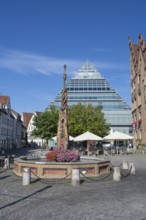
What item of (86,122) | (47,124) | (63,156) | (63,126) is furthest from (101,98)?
(63,156)

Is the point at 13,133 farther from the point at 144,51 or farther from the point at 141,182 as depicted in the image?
the point at 141,182

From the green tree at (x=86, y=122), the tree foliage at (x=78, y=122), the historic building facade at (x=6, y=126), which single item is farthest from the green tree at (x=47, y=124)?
the historic building facade at (x=6, y=126)

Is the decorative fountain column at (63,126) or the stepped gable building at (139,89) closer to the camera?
the decorative fountain column at (63,126)

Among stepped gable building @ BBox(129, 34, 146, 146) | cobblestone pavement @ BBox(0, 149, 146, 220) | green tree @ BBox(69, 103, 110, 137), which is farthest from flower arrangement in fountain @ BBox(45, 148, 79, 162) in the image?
green tree @ BBox(69, 103, 110, 137)

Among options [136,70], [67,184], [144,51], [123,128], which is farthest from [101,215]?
[123,128]

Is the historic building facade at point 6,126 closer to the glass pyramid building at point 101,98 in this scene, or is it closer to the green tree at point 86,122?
the green tree at point 86,122

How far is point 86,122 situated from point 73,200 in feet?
149

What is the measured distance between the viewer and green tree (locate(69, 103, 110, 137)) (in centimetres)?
5438

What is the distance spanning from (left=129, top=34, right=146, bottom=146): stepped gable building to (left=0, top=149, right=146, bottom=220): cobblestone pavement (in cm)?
3608

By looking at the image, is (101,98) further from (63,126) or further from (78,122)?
(63,126)

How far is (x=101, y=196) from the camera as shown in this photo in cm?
1144

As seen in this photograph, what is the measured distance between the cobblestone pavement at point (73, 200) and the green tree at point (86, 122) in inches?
1535

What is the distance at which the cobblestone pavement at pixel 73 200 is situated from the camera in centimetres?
866

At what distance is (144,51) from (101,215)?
150ft
